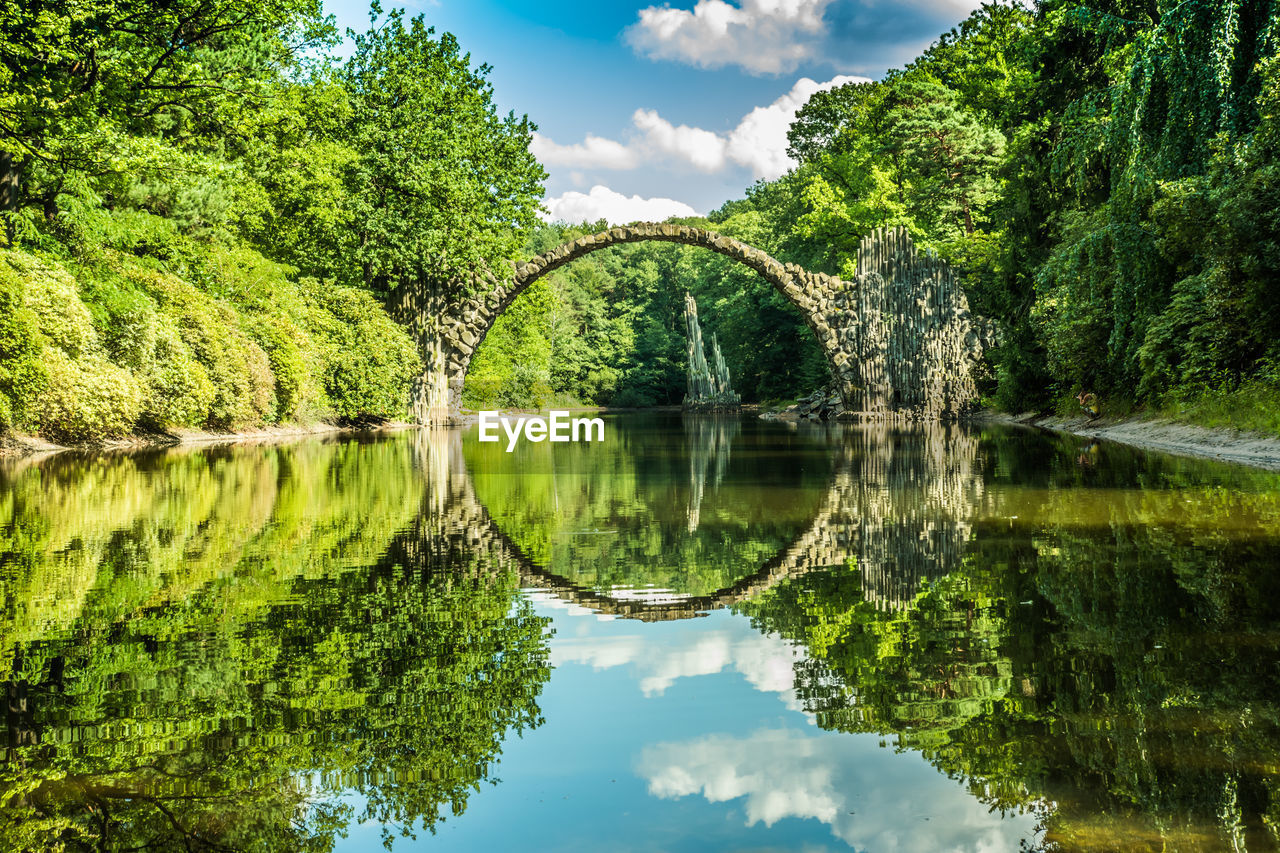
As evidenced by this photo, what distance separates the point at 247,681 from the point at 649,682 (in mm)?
1398

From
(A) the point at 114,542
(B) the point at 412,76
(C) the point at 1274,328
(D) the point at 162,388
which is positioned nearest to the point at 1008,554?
(A) the point at 114,542

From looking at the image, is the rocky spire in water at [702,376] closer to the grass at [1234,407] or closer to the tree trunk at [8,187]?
the grass at [1234,407]

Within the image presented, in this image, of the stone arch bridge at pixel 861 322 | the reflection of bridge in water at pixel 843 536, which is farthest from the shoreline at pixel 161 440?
the reflection of bridge in water at pixel 843 536

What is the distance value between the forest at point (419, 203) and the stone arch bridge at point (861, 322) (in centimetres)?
105

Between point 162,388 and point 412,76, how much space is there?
14.7 m

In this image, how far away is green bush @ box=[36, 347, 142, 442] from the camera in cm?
1388

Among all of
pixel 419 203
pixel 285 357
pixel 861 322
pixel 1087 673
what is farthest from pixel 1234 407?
pixel 419 203

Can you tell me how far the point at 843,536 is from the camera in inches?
267

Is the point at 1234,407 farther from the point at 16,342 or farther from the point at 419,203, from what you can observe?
the point at 419,203

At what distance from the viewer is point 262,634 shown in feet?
13.3

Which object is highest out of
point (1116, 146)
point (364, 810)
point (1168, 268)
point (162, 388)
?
point (1116, 146)

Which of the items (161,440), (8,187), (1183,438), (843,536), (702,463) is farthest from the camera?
(161,440)

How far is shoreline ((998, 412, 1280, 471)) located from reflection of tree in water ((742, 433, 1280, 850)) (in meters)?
5.94

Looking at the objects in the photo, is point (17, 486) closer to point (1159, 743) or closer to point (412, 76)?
point (1159, 743)
